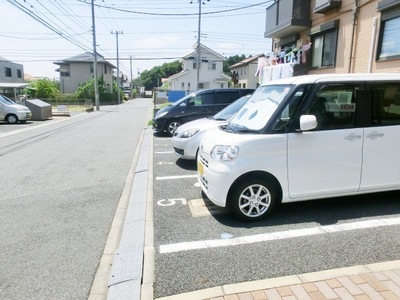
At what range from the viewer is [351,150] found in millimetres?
3686

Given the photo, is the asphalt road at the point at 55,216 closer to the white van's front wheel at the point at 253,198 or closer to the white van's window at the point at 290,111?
the white van's front wheel at the point at 253,198

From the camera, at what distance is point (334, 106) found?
373 centimetres

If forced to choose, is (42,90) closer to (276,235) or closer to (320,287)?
(276,235)

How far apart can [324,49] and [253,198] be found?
8319 millimetres

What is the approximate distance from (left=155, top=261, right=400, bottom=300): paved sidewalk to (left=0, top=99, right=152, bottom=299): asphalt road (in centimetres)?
121

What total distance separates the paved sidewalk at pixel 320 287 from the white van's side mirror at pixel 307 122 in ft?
5.12

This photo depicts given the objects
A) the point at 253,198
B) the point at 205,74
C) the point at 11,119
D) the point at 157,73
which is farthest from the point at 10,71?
the point at 157,73

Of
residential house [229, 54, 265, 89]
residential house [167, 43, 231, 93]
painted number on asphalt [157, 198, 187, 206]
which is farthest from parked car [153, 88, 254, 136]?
residential house [167, 43, 231, 93]

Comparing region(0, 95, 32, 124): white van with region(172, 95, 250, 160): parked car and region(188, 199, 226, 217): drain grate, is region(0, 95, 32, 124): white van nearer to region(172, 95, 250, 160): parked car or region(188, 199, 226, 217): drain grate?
region(172, 95, 250, 160): parked car

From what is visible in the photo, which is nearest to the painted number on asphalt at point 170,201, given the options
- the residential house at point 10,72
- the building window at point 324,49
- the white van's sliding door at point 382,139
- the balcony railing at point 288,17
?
the white van's sliding door at point 382,139

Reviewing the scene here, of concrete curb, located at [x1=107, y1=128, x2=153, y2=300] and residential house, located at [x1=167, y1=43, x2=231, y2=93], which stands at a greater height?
residential house, located at [x1=167, y1=43, x2=231, y2=93]

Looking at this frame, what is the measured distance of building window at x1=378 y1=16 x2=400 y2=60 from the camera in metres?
7.02

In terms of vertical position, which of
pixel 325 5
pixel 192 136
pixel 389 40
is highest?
pixel 325 5

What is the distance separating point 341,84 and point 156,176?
3699 millimetres
